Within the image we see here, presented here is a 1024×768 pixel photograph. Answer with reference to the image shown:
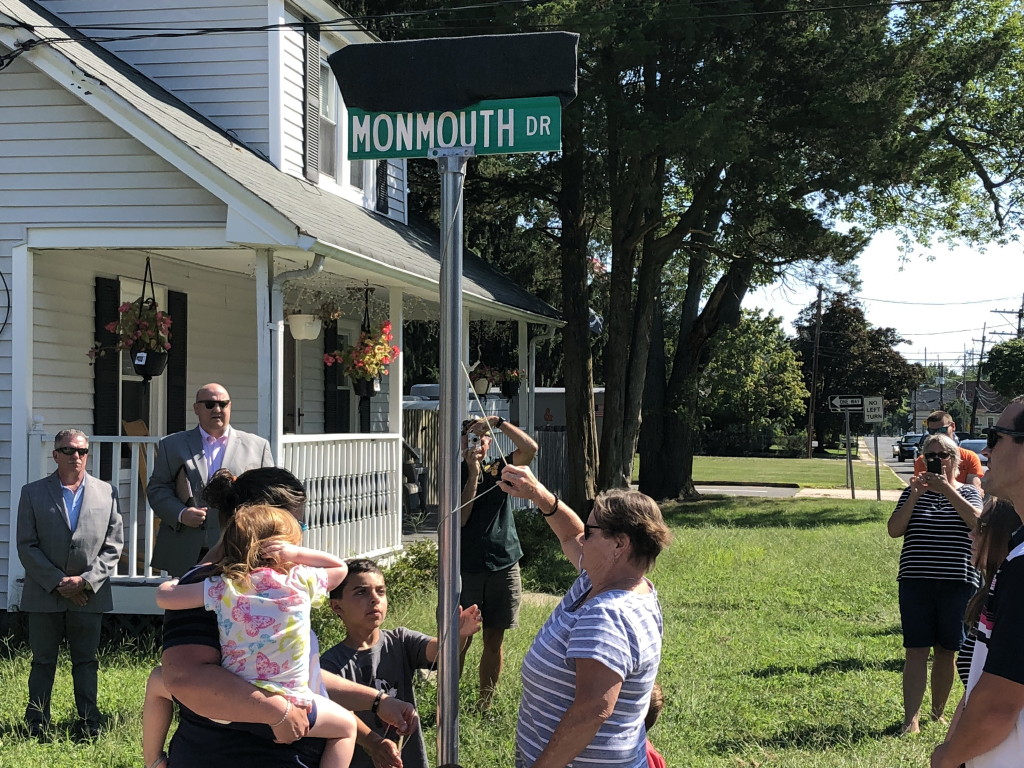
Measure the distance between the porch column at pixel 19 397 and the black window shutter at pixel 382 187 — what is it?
581 centimetres

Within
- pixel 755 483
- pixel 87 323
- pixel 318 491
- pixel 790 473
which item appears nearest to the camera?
pixel 318 491

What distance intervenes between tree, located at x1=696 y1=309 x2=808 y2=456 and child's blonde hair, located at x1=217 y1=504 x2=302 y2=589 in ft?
72.2

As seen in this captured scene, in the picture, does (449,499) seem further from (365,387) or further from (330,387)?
(330,387)

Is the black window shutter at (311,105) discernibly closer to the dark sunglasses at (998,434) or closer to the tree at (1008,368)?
the dark sunglasses at (998,434)

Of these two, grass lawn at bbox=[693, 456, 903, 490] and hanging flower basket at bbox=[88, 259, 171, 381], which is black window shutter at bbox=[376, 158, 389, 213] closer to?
hanging flower basket at bbox=[88, 259, 171, 381]

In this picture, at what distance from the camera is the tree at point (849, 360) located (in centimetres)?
6425

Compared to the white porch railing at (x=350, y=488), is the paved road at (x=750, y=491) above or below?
below

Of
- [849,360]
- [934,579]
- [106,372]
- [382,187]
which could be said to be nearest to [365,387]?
[106,372]

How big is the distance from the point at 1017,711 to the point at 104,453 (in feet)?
29.8

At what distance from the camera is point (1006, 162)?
21656 millimetres

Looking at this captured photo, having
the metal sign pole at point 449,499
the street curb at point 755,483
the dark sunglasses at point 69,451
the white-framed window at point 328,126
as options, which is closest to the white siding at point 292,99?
the white-framed window at point 328,126

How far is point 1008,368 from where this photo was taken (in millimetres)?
69500

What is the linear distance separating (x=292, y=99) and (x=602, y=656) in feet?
31.0

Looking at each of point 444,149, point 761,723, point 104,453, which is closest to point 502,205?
point 104,453
